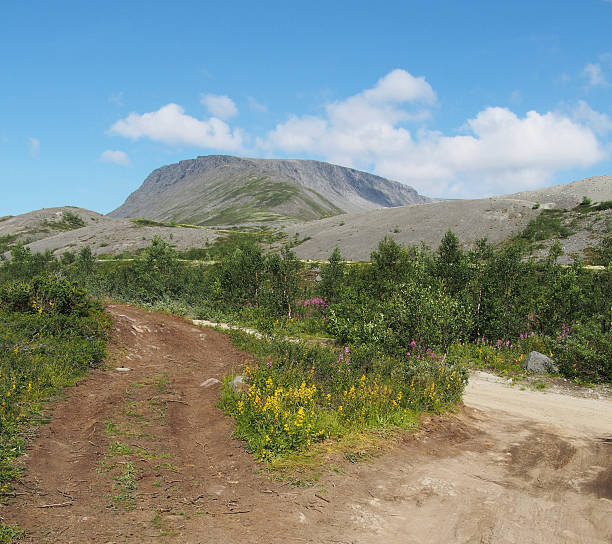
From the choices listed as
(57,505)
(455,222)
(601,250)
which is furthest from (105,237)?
(57,505)

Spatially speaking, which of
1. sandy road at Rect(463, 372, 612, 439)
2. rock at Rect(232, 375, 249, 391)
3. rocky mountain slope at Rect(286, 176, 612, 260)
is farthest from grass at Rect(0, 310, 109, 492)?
rocky mountain slope at Rect(286, 176, 612, 260)

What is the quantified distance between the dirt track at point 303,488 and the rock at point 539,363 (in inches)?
138

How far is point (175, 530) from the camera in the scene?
4.12 m

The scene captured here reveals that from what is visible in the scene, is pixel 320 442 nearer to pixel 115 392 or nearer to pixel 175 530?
pixel 175 530

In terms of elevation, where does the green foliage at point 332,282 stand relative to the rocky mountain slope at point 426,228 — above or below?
below

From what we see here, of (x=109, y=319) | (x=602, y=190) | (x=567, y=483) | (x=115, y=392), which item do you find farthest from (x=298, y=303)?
(x=602, y=190)

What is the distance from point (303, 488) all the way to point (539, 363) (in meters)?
10.2

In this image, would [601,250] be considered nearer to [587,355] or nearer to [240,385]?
[587,355]

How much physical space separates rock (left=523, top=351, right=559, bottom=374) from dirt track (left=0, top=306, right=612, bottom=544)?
138 inches

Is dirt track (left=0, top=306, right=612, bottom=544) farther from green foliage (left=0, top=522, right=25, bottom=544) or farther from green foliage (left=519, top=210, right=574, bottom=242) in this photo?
green foliage (left=519, top=210, right=574, bottom=242)

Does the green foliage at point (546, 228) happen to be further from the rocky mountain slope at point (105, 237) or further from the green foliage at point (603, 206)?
the rocky mountain slope at point (105, 237)

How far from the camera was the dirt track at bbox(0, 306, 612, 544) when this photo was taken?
4.24m

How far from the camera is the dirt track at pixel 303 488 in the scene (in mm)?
4242

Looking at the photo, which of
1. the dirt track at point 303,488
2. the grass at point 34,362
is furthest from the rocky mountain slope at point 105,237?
the dirt track at point 303,488
